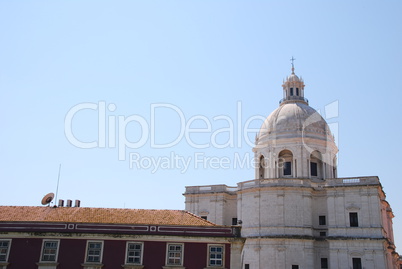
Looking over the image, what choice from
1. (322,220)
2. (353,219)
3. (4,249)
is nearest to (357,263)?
(353,219)

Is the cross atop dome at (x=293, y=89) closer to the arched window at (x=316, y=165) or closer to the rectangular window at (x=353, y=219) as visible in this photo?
the arched window at (x=316, y=165)

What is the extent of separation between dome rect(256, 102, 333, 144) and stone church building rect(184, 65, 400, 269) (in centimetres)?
18

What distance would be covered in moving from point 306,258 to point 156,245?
22.8 metres

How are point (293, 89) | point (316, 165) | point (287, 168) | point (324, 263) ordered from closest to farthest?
point (324, 263) → point (287, 168) → point (316, 165) → point (293, 89)

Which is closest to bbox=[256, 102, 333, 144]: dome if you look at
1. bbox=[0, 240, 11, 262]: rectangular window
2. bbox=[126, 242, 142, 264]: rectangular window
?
bbox=[126, 242, 142, 264]: rectangular window

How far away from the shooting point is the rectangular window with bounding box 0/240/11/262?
3016cm

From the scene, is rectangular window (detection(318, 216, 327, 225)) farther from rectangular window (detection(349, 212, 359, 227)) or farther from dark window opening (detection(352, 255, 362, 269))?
dark window opening (detection(352, 255, 362, 269))

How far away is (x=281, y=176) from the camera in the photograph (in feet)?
176

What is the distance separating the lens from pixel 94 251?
30.5 metres

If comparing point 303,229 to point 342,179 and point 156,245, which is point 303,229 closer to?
point 342,179

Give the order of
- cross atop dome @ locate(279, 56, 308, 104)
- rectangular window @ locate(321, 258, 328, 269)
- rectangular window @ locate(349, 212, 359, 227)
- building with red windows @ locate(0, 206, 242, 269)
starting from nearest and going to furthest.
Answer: building with red windows @ locate(0, 206, 242, 269) → rectangular window @ locate(349, 212, 359, 227) → rectangular window @ locate(321, 258, 328, 269) → cross atop dome @ locate(279, 56, 308, 104)

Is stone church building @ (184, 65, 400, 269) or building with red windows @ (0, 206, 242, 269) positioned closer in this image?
building with red windows @ (0, 206, 242, 269)

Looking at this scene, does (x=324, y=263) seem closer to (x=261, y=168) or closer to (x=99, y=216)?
(x=261, y=168)

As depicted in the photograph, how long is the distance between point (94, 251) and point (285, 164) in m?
30.8
